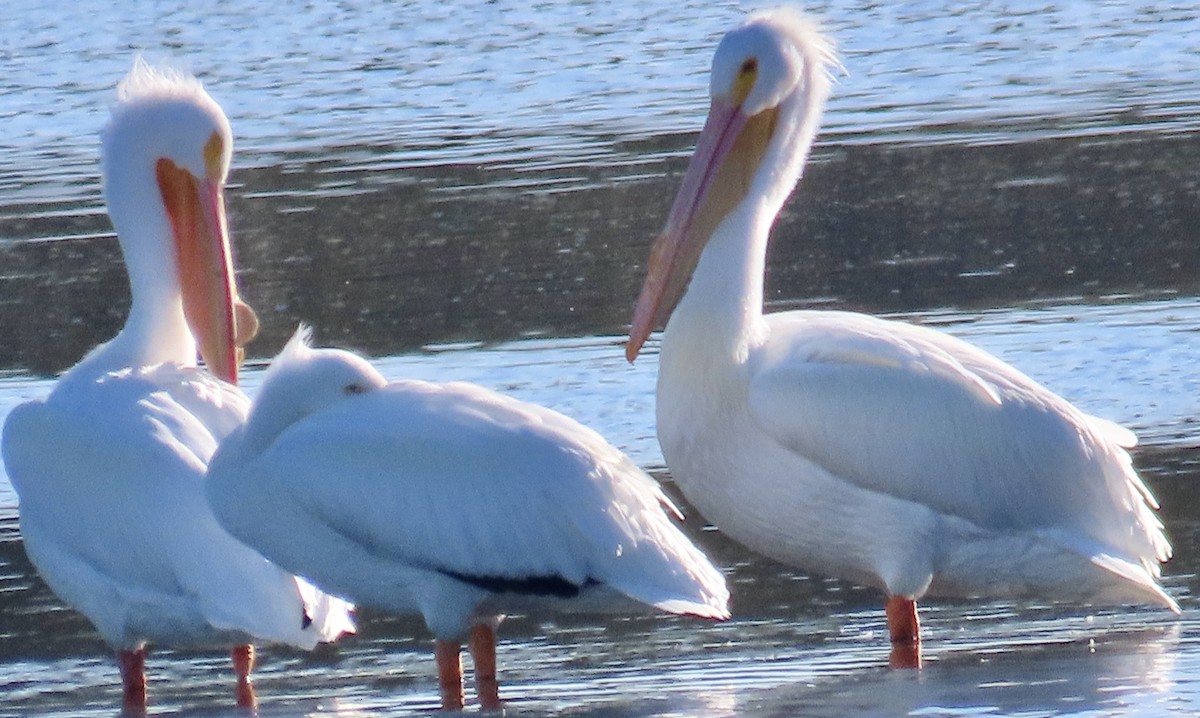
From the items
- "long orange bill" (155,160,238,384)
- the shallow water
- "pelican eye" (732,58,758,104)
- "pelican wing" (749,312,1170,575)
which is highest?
"pelican eye" (732,58,758,104)

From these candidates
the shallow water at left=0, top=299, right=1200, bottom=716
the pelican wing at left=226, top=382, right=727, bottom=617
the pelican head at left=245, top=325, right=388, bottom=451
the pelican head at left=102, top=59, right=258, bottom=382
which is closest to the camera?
the shallow water at left=0, top=299, right=1200, bottom=716

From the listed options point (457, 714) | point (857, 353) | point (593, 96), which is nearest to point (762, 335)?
point (857, 353)

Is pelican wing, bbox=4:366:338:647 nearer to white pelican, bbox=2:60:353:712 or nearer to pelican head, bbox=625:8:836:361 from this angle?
white pelican, bbox=2:60:353:712

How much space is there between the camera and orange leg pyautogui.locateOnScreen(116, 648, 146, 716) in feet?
18.5

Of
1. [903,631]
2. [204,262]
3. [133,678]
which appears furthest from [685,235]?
[133,678]

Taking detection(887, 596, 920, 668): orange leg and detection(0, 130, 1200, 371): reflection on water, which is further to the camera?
detection(0, 130, 1200, 371): reflection on water

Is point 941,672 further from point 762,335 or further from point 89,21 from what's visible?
point 89,21

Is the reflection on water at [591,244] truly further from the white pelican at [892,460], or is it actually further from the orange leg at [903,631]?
the orange leg at [903,631]

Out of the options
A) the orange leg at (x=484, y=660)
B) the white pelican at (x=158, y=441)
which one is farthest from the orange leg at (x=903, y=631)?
the white pelican at (x=158, y=441)

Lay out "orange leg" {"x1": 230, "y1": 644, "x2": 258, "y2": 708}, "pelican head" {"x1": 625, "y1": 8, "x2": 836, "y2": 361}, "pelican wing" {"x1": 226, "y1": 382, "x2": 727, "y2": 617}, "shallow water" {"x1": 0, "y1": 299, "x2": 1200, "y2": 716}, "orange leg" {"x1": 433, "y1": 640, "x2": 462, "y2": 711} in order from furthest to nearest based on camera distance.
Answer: "pelican head" {"x1": 625, "y1": 8, "x2": 836, "y2": 361}, "orange leg" {"x1": 230, "y1": 644, "x2": 258, "y2": 708}, "orange leg" {"x1": 433, "y1": 640, "x2": 462, "y2": 711}, "pelican wing" {"x1": 226, "y1": 382, "x2": 727, "y2": 617}, "shallow water" {"x1": 0, "y1": 299, "x2": 1200, "y2": 716}

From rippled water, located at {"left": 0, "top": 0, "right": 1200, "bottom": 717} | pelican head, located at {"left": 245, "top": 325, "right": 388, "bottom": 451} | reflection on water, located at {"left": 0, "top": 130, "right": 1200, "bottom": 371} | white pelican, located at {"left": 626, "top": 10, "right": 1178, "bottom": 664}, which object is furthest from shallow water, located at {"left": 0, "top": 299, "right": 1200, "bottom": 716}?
reflection on water, located at {"left": 0, "top": 130, "right": 1200, "bottom": 371}

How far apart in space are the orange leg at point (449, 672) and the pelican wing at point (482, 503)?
209 millimetres

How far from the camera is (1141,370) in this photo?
8.09 meters

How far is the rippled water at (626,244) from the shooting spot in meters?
5.62
